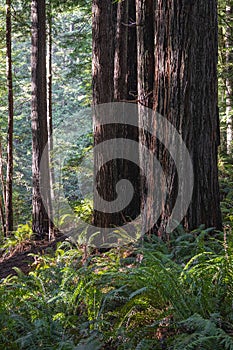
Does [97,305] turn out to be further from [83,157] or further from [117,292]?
[83,157]

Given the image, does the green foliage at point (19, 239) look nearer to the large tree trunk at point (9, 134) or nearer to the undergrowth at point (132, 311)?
the large tree trunk at point (9, 134)

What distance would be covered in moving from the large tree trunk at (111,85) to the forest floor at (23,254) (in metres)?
2.18

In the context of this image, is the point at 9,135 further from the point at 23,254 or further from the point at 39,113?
the point at 23,254

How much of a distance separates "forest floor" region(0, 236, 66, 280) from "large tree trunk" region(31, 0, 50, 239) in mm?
461

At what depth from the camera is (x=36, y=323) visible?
11.2 ft

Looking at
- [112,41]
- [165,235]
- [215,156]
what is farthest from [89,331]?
[112,41]

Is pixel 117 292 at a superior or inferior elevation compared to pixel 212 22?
inferior

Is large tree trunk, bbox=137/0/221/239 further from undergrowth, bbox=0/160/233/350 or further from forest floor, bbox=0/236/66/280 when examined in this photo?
forest floor, bbox=0/236/66/280

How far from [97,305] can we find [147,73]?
3.00m

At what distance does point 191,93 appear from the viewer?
5.23 meters

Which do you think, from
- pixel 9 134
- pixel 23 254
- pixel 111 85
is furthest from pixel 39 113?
pixel 111 85

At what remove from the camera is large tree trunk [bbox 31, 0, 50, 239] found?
10.8 m

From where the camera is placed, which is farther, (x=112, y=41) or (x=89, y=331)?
(x=112, y=41)

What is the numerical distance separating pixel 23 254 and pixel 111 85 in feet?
14.5
